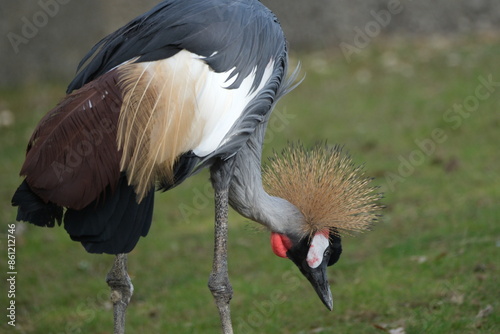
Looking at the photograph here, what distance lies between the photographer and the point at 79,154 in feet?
9.55

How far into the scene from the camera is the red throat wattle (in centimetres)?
348

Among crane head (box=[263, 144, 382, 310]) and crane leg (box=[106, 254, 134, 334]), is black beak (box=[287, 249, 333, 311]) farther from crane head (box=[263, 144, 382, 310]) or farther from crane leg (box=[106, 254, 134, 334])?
crane leg (box=[106, 254, 134, 334])

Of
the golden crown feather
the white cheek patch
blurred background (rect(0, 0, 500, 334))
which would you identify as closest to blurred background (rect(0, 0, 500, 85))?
blurred background (rect(0, 0, 500, 334))

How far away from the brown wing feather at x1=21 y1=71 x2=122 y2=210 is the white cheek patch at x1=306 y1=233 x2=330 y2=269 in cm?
99

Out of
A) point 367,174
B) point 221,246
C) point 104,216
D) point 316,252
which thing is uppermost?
point 104,216

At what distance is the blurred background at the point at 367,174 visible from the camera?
432 centimetres

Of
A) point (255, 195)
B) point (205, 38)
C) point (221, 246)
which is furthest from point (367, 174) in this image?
point (205, 38)

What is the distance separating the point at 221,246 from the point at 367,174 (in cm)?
336

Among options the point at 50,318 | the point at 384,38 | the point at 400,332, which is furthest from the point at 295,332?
the point at 384,38

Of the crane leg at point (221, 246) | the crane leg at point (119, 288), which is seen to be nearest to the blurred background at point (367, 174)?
the crane leg at point (221, 246)

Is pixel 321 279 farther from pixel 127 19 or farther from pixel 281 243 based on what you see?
pixel 127 19

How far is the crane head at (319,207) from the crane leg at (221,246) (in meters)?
0.31

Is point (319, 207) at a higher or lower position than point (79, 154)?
lower

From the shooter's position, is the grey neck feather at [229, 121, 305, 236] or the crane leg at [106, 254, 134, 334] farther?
the crane leg at [106, 254, 134, 334]
